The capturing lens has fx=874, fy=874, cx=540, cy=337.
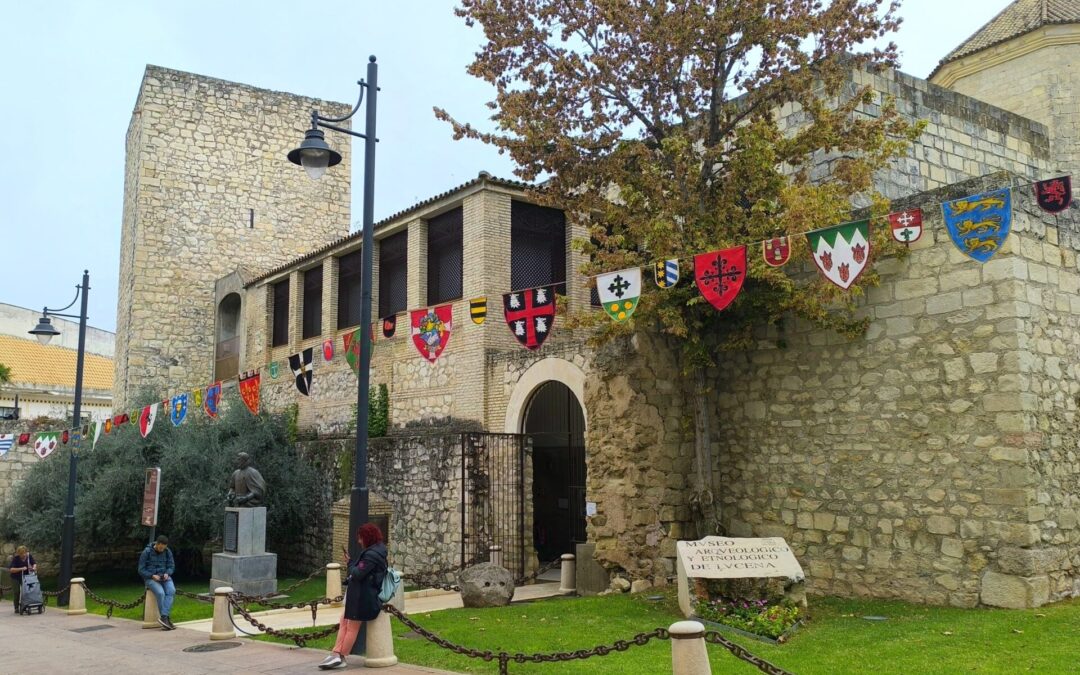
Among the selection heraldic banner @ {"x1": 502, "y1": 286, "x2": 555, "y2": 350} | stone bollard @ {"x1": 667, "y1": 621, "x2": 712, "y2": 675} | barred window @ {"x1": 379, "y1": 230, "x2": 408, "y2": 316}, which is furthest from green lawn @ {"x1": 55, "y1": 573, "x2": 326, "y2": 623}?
stone bollard @ {"x1": 667, "y1": 621, "x2": 712, "y2": 675}

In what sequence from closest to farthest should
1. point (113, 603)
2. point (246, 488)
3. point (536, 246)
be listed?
point (113, 603)
point (246, 488)
point (536, 246)

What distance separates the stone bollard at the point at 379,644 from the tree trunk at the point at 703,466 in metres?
4.93

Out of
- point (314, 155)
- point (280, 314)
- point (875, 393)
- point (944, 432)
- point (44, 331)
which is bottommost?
point (944, 432)

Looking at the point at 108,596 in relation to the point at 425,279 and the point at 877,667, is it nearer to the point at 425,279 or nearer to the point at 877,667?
the point at 425,279

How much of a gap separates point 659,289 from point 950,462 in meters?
3.87

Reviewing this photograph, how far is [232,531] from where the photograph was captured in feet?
48.6

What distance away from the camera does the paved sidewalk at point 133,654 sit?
8505mm

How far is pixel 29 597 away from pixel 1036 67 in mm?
23079

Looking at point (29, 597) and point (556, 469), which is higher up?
point (556, 469)

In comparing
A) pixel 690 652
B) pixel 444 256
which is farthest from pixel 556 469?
pixel 690 652

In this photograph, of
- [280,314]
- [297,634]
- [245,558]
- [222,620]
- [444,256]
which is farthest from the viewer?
[280,314]

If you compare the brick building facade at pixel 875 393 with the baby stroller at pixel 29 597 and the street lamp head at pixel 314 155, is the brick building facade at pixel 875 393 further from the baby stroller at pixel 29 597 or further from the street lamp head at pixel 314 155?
the baby stroller at pixel 29 597

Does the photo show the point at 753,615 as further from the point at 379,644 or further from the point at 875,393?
the point at 379,644

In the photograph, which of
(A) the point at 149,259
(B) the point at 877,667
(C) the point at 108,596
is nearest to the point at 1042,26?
(B) the point at 877,667
